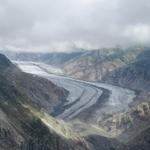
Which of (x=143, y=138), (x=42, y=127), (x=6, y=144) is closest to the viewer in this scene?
(x=6, y=144)

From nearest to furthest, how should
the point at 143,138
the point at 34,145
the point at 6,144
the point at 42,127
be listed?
the point at 6,144 → the point at 34,145 → the point at 42,127 → the point at 143,138

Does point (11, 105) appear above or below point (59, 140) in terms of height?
above

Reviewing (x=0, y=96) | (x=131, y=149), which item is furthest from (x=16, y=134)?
(x=131, y=149)

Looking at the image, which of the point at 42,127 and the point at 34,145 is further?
the point at 42,127

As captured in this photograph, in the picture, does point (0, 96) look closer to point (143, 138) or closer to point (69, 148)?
point (69, 148)

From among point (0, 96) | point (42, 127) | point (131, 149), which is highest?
point (0, 96)

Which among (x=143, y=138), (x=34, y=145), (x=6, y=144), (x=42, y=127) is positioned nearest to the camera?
(x=6, y=144)

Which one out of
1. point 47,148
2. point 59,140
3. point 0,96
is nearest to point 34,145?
point 47,148

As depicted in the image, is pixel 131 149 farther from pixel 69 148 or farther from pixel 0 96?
pixel 0 96

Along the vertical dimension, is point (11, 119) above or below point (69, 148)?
above
